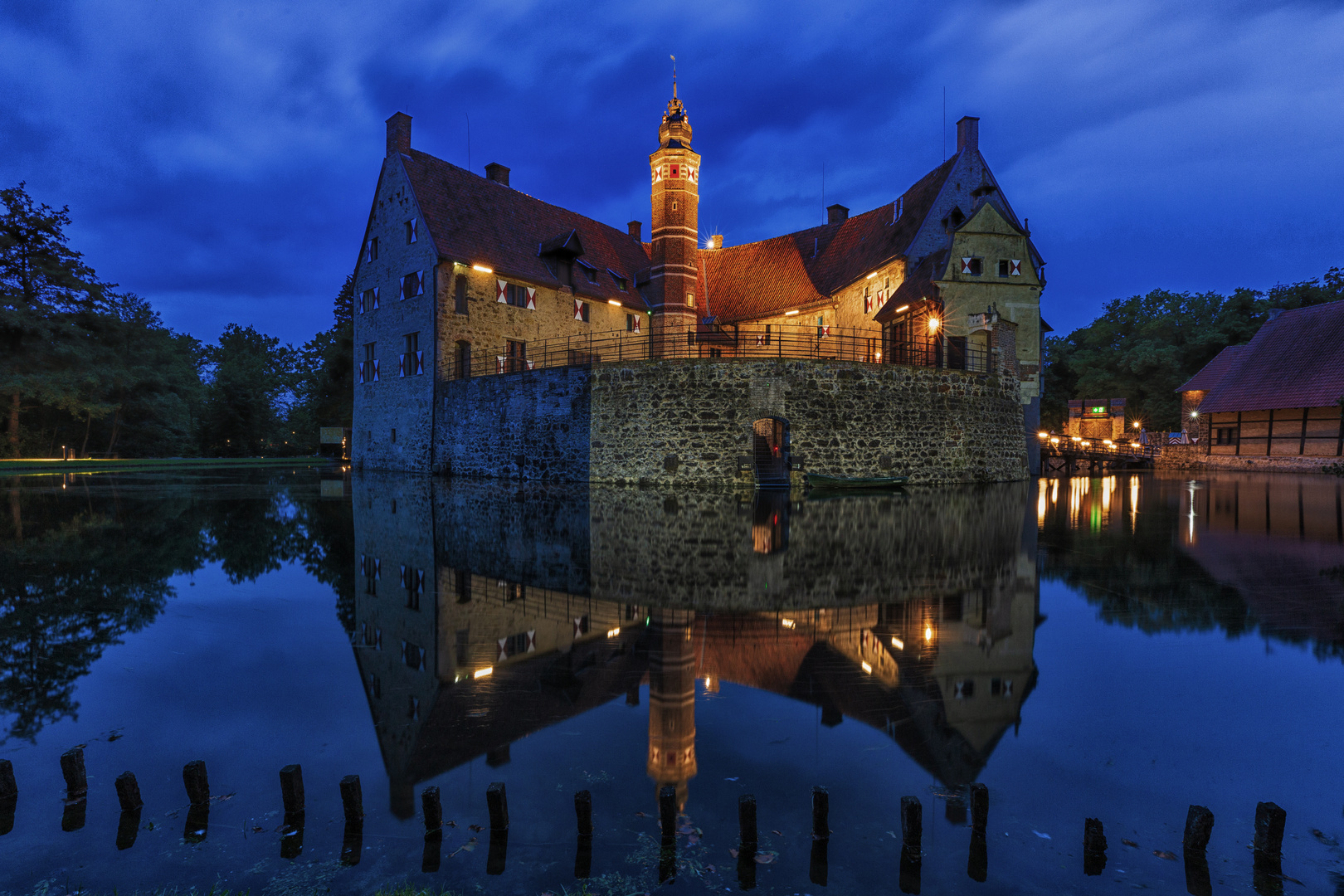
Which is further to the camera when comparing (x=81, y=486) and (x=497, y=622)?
(x=81, y=486)

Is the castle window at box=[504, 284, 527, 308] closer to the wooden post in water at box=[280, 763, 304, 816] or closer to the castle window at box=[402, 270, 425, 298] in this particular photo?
the castle window at box=[402, 270, 425, 298]

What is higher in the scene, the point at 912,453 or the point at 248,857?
the point at 912,453

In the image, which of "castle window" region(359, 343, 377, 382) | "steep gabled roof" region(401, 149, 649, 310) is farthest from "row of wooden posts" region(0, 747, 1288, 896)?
"castle window" region(359, 343, 377, 382)

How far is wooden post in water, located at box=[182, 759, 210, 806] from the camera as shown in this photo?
288 cm

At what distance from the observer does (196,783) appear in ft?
9.50

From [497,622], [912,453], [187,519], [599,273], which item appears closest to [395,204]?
[599,273]

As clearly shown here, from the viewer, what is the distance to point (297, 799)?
2.85m

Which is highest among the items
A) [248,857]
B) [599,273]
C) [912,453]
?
[599,273]

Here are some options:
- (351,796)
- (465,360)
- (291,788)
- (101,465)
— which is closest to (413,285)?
(465,360)

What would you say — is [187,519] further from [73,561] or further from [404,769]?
[404,769]

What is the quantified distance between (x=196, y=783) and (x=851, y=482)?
736 inches

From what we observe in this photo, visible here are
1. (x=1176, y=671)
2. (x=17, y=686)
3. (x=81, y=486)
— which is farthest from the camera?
(x=81, y=486)

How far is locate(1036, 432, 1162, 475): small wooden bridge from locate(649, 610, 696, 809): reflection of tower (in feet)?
102

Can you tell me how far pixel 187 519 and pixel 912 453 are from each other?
1833 centimetres
